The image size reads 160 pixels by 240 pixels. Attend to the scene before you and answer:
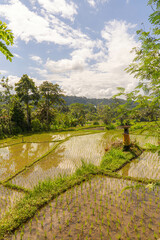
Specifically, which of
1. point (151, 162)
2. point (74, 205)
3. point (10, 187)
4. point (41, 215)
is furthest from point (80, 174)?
point (151, 162)

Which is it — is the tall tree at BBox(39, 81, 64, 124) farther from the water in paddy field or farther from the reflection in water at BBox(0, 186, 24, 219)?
the reflection in water at BBox(0, 186, 24, 219)

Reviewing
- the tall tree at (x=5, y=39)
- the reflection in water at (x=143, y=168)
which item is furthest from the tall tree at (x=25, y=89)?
the tall tree at (x=5, y=39)

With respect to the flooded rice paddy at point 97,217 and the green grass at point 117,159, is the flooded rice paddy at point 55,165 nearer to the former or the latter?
the green grass at point 117,159

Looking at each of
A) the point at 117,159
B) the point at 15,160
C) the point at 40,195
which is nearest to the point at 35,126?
the point at 15,160

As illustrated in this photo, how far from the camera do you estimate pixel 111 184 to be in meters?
4.88

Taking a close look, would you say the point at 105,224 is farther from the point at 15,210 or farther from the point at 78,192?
the point at 15,210

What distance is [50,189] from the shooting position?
15.3 feet

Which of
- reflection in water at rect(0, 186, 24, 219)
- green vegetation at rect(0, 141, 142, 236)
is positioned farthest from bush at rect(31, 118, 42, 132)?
green vegetation at rect(0, 141, 142, 236)

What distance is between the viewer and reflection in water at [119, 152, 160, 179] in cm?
549

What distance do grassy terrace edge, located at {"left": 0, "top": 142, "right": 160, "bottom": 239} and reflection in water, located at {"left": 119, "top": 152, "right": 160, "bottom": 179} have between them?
12.8 inches

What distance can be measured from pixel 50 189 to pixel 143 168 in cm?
406

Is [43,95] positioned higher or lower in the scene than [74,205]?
higher

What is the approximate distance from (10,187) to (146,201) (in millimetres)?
4803

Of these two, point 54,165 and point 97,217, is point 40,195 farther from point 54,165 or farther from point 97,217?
point 54,165
